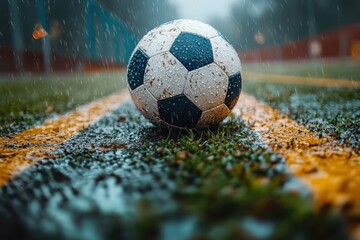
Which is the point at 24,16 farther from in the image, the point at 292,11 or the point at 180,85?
the point at 292,11

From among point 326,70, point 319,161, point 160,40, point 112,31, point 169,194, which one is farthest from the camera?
point 112,31

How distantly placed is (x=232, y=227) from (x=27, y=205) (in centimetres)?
85

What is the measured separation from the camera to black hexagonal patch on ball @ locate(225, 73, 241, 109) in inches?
104

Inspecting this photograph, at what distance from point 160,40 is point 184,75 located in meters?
0.36

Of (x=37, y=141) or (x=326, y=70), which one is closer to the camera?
(x=37, y=141)

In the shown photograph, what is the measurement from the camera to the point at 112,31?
21.5 m

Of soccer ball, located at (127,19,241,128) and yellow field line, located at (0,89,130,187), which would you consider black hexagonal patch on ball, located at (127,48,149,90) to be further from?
yellow field line, located at (0,89,130,187)

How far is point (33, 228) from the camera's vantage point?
1.22m

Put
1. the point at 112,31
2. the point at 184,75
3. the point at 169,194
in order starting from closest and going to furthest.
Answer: the point at 169,194 < the point at 184,75 < the point at 112,31

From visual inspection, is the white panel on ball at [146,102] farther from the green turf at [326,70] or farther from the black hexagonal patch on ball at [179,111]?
the green turf at [326,70]

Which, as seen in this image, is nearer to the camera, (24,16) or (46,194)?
(46,194)

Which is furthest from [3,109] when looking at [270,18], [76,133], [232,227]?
[270,18]

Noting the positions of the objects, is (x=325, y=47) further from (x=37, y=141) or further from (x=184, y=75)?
(x=37, y=141)

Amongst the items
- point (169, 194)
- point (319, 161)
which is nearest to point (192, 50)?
point (319, 161)
